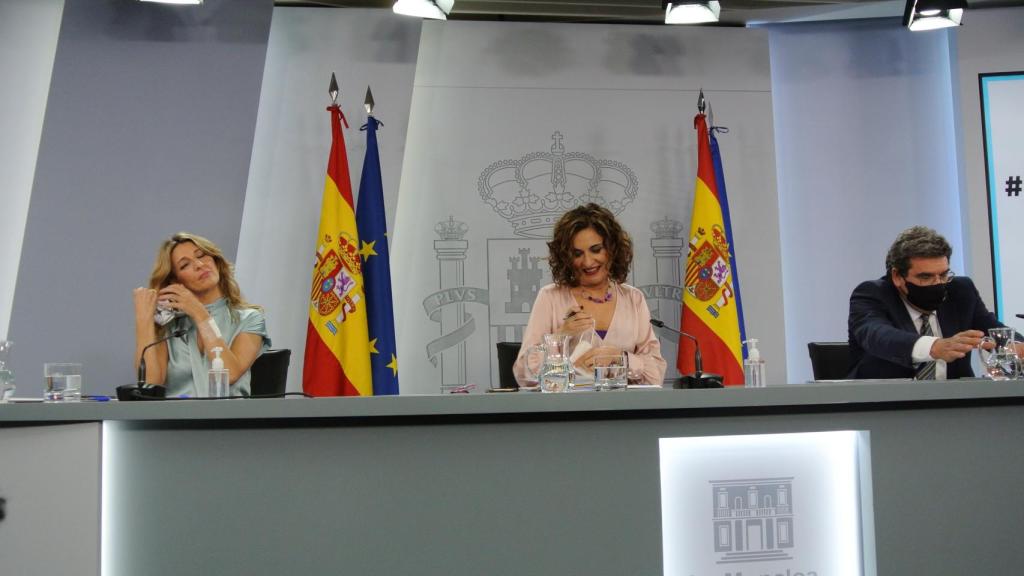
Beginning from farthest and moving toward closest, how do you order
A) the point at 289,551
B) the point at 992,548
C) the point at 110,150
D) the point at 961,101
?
the point at 961,101, the point at 110,150, the point at 992,548, the point at 289,551

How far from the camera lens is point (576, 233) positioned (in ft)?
10.5

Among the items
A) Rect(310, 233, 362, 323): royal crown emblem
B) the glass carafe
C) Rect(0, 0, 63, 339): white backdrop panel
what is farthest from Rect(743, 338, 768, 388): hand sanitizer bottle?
Rect(0, 0, 63, 339): white backdrop panel

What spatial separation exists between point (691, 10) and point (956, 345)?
2.15 meters

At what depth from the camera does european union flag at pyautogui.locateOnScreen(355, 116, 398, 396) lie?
4301 millimetres

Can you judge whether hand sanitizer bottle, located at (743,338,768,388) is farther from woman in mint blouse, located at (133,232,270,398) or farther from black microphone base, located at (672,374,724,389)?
woman in mint blouse, located at (133,232,270,398)

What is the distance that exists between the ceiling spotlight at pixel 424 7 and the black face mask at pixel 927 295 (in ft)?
7.82

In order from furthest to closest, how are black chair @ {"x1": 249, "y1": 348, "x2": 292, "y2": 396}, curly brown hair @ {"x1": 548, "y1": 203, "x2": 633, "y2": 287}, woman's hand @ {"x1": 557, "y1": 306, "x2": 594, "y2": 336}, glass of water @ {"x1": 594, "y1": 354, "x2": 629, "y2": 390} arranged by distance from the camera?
1. black chair @ {"x1": 249, "y1": 348, "x2": 292, "y2": 396}
2. curly brown hair @ {"x1": 548, "y1": 203, "x2": 633, "y2": 287}
3. woman's hand @ {"x1": 557, "y1": 306, "x2": 594, "y2": 336}
4. glass of water @ {"x1": 594, "y1": 354, "x2": 629, "y2": 390}

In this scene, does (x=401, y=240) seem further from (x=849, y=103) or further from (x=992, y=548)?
(x=992, y=548)

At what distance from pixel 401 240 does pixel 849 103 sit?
252 cm

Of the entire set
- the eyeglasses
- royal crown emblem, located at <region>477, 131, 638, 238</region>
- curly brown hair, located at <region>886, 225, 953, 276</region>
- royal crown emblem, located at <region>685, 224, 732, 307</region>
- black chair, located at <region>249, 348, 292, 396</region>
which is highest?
royal crown emblem, located at <region>477, 131, 638, 238</region>

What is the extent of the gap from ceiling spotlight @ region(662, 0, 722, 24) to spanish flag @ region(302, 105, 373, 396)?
5.36 feet

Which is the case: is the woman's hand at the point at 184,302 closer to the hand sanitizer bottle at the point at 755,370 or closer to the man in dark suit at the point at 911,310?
the hand sanitizer bottle at the point at 755,370

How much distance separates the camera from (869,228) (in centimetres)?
493

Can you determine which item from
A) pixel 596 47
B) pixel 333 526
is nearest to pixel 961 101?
pixel 596 47
